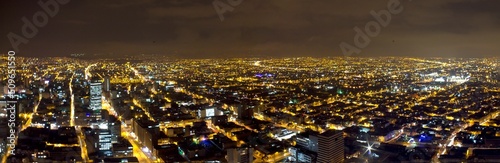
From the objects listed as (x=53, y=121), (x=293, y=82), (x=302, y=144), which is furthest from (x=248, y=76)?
(x=302, y=144)

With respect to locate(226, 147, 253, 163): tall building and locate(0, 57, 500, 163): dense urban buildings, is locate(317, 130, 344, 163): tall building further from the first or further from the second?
locate(226, 147, 253, 163): tall building

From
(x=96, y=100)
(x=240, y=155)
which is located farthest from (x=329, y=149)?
(x=96, y=100)

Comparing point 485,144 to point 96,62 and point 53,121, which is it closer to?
point 53,121

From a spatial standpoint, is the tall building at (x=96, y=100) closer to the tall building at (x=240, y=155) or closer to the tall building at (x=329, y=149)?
the tall building at (x=240, y=155)
